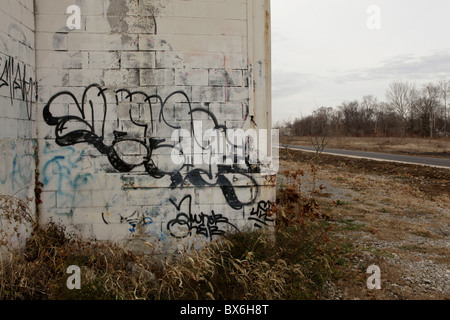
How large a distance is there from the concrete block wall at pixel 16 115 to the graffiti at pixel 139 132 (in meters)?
0.39

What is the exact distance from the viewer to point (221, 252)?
4.54 m

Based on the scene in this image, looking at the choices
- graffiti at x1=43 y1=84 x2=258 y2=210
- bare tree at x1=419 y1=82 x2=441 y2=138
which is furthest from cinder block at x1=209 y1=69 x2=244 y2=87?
bare tree at x1=419 y1=82 x2=441 y2=138

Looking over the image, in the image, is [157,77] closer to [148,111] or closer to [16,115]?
[148,111]

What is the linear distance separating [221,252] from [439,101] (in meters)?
60.1

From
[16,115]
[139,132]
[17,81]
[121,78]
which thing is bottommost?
[139,132]

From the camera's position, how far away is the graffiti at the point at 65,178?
5.00m

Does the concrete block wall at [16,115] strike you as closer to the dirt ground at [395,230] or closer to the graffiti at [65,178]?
the graffiti at [65,178]

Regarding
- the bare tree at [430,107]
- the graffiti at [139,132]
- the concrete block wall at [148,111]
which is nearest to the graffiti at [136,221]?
the concrete block wall at [148,111]

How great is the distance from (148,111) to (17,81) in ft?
5.71

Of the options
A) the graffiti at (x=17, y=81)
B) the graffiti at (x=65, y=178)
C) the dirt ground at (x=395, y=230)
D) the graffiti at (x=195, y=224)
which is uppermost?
the graffiti at (x=17, y=81)

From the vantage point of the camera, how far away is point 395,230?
710cm

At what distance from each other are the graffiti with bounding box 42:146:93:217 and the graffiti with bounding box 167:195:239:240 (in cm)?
144

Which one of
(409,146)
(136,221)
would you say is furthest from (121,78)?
(409,146)
